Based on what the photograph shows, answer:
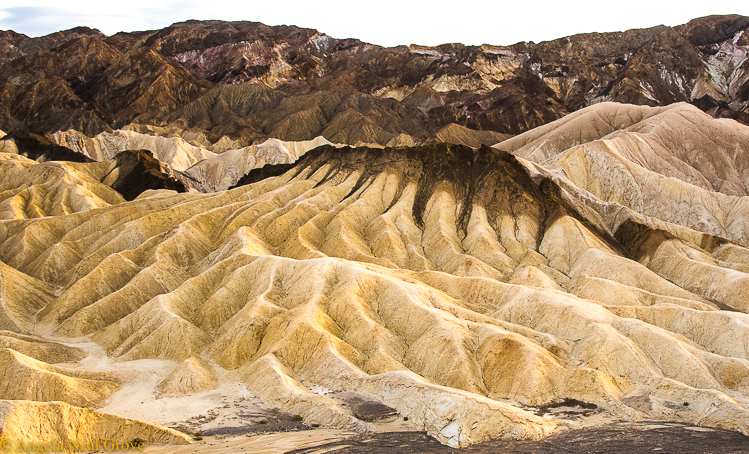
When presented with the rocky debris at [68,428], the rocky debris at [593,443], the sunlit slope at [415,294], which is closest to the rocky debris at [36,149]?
the sunlit slope at [415,294]

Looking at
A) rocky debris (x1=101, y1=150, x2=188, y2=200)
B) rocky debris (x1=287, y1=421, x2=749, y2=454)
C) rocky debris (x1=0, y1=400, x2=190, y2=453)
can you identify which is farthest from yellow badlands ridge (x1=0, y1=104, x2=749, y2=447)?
rocky debris (x1=101, y1=150, x2=188, y2=200)

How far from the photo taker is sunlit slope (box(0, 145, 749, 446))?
131ft

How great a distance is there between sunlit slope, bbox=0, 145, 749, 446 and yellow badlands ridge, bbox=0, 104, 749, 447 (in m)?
0.20

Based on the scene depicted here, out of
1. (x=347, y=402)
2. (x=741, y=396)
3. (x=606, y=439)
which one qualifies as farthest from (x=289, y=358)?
(x=741, y=396)

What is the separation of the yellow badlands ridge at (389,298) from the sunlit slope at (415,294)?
7.8 inches

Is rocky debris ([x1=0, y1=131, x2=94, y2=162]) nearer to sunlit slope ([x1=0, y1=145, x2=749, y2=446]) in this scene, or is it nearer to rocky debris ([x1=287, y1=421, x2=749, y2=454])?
sunlit slope ([x1=0, y1=145, x2=749, y2=446])

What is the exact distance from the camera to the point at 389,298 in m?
49.9

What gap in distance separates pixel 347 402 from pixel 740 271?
47.1 m

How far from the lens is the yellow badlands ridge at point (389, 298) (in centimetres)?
3866

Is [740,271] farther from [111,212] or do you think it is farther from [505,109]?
[505,109]

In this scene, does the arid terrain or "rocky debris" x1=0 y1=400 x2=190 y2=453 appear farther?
the arid terrain

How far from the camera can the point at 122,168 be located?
11294 centimetres

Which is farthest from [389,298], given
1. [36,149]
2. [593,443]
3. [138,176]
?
[36,149]

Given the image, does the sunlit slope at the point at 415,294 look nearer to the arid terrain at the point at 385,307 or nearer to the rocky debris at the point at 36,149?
the arid terrain at the point at 385,307
